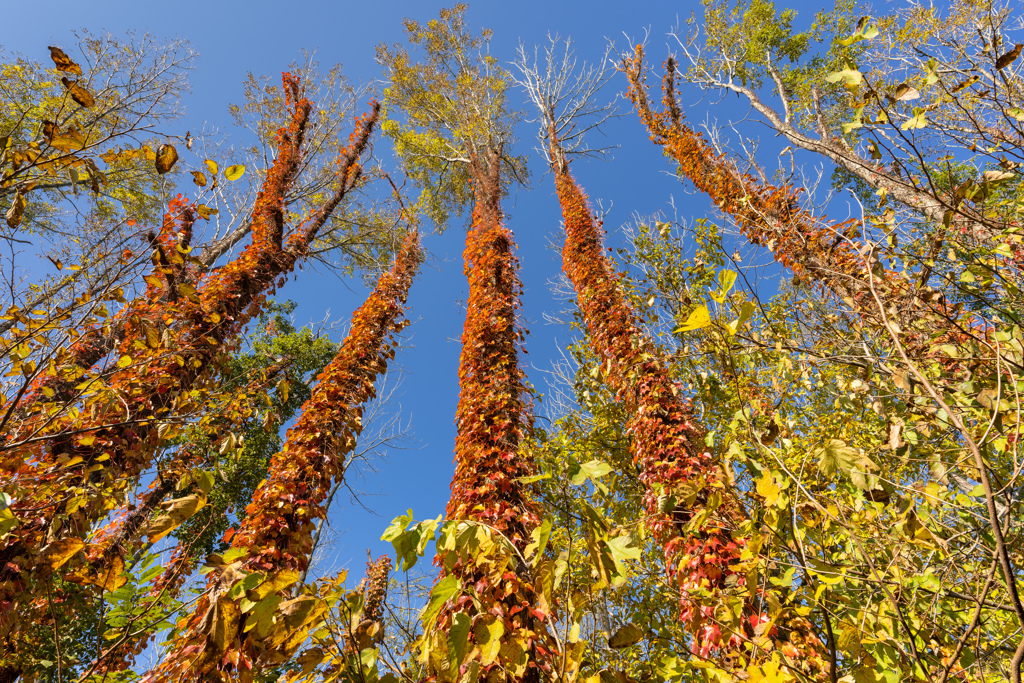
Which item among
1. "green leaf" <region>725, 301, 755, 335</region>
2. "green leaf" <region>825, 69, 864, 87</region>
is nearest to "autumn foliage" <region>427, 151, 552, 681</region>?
"green leaf" <region>725, 301, 755, 335</region>

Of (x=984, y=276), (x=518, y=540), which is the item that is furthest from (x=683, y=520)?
(x=984, y=276)

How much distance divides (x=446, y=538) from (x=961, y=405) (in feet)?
6.94

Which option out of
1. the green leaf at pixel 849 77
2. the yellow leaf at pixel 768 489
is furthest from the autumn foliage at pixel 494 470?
the green leaf at pixel 849 77

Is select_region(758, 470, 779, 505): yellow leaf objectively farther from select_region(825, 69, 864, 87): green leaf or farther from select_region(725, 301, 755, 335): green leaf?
select_region(825, 69, 864, 87): green leaf

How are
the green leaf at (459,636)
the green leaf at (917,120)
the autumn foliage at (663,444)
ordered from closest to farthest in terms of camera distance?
the green leaf at (459,636) → the green leaf at (917,120) → the autumn foliage at (663,444)

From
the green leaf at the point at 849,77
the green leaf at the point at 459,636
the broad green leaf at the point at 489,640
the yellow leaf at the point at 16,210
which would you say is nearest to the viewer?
the green leaf at the point at 459,636

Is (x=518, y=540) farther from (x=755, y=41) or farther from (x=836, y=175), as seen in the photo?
(x=836, y=175)

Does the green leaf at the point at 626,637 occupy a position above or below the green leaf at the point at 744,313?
below

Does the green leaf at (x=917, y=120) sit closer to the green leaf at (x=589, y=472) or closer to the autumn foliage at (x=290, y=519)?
the green leaf at (x=589, y=472)

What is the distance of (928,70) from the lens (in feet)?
4.23

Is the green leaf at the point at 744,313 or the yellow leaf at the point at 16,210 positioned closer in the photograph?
the green leaf at the point at 744,313

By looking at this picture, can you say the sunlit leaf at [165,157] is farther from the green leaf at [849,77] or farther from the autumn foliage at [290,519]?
the green leaf at [849,77]

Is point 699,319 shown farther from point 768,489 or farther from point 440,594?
point 440,594

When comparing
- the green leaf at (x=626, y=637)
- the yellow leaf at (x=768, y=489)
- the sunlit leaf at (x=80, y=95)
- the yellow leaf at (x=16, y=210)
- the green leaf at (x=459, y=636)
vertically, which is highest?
the sunlit leaf at (x=80, y=95)
